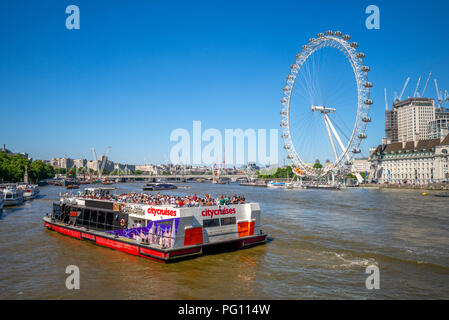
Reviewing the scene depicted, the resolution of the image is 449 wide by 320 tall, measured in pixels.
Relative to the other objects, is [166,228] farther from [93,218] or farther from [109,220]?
[93,218]

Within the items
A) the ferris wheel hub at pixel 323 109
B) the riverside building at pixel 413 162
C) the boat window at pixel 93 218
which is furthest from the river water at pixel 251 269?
the riverside building at pixel 413 162

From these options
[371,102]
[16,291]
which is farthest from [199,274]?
[371,102]

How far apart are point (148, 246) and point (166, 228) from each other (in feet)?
4.42

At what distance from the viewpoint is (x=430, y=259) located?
20.6 metres

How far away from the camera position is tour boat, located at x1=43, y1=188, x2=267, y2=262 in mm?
18047

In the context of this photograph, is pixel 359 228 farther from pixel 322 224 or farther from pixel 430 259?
pixel 430 259

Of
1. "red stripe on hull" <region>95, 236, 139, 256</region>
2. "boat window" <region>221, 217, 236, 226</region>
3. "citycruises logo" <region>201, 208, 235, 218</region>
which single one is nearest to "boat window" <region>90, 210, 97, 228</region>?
"red stripe on hull" <region>95, 236, 139, 256</region>

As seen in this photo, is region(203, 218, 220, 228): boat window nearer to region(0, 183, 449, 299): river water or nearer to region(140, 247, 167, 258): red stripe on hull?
region(0, 183, 449, 299): river water

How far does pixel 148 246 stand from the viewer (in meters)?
18.4

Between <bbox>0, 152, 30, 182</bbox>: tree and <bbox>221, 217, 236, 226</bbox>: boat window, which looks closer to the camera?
<bbox>221, 217, 236, 226</bbox>: boat window

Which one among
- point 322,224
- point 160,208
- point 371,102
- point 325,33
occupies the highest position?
point 325,33

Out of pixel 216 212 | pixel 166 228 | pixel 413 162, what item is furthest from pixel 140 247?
pixel 413 162

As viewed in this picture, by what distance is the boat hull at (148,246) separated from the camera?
58.4 feet
